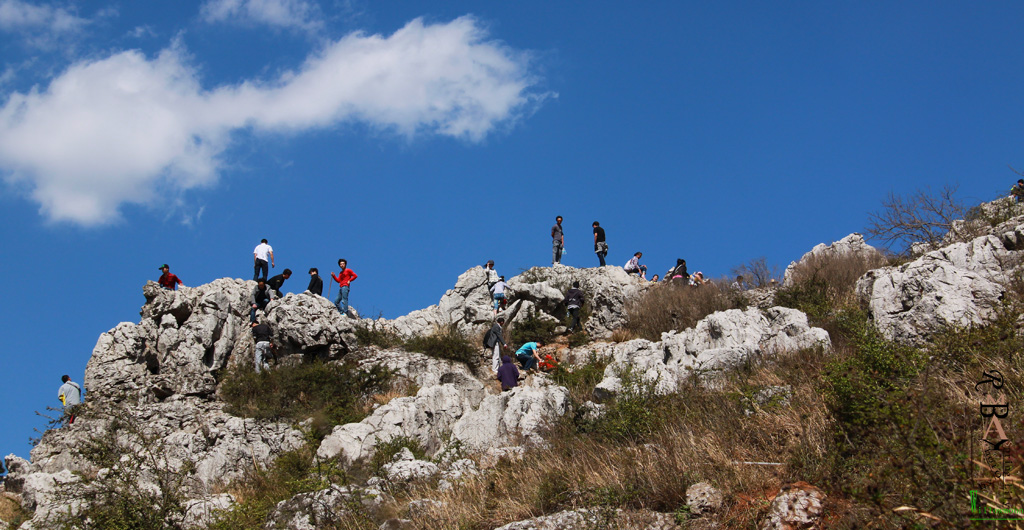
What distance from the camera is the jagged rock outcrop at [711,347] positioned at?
42.4 ft

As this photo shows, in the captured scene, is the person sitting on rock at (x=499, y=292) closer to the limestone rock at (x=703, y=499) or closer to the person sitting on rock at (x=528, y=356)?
the person sitting on rock at (x=528, y=356)

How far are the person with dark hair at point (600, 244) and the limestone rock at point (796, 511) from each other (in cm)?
1964

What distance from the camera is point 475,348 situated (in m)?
20.4

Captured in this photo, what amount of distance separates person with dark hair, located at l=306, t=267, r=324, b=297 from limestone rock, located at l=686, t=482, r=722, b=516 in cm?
1728

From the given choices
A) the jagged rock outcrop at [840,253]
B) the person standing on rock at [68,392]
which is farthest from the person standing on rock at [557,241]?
the person standing on rock at [68,392]

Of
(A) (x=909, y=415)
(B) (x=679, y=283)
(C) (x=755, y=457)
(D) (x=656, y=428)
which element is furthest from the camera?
(B) (x=679, y=283)

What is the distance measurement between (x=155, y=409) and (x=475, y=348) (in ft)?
30.2

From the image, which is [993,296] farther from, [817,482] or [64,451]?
[64,451]

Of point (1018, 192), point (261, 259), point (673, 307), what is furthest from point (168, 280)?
point (1018, 192)

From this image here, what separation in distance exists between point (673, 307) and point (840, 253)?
598cm

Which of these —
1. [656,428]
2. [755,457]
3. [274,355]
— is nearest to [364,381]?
[274,355]

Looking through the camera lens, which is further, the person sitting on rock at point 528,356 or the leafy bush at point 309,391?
the person sitting on rock at point 528,356

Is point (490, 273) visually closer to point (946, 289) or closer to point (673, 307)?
point (673, 307)

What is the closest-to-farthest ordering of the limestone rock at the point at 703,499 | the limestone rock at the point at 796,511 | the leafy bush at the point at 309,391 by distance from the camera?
the limestone rock at the point at 796,511, the limestone rock at the point at 703,499, the leafy bush at the point at 309,391
